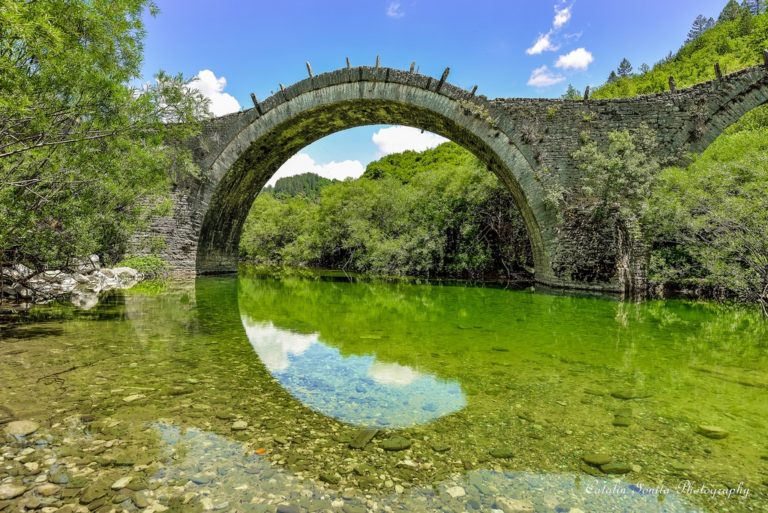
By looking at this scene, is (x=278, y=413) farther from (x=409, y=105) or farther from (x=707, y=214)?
(x=409, y=105)

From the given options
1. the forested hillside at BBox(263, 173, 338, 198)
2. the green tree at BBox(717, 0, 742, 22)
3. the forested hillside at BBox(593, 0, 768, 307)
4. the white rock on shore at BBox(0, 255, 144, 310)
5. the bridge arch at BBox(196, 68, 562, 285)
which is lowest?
the white rock on shore at BBox(0, 255, 144, 310)

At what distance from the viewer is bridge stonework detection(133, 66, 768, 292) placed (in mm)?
10867

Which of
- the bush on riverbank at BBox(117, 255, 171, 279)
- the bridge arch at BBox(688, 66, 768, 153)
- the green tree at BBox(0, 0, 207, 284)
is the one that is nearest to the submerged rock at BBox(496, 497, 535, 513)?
the green tree at BBox(0, 0, 207, 284)

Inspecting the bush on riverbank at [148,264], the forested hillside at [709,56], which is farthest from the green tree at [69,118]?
the forested hillside at [709,56]

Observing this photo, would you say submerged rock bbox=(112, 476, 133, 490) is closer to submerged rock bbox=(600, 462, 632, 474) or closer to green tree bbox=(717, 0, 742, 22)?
submerged rock bbox=(600, 462, 632, 474)

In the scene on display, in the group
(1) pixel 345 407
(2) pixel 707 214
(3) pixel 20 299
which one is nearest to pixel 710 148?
(2) pixel 707 214

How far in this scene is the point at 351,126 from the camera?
52.6ft

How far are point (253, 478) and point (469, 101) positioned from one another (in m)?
12.0

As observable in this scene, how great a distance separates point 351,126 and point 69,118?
11.9 meters

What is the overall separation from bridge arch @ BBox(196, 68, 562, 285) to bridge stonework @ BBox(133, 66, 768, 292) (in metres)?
0.03

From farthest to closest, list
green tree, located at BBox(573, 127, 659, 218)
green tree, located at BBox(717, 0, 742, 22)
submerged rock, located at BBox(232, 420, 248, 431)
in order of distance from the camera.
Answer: green tree, located at BBox(717, 0, 742, 22) → green tree, located at BBox(573, 127, 659, 218) → submerged rock, located at BBox(232, 420, 248, 431)

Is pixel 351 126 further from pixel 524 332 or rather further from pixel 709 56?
pixel 709 56

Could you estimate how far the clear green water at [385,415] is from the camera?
80.4 inches

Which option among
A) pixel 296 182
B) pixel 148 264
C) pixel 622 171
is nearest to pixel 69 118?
pixel 148 264
